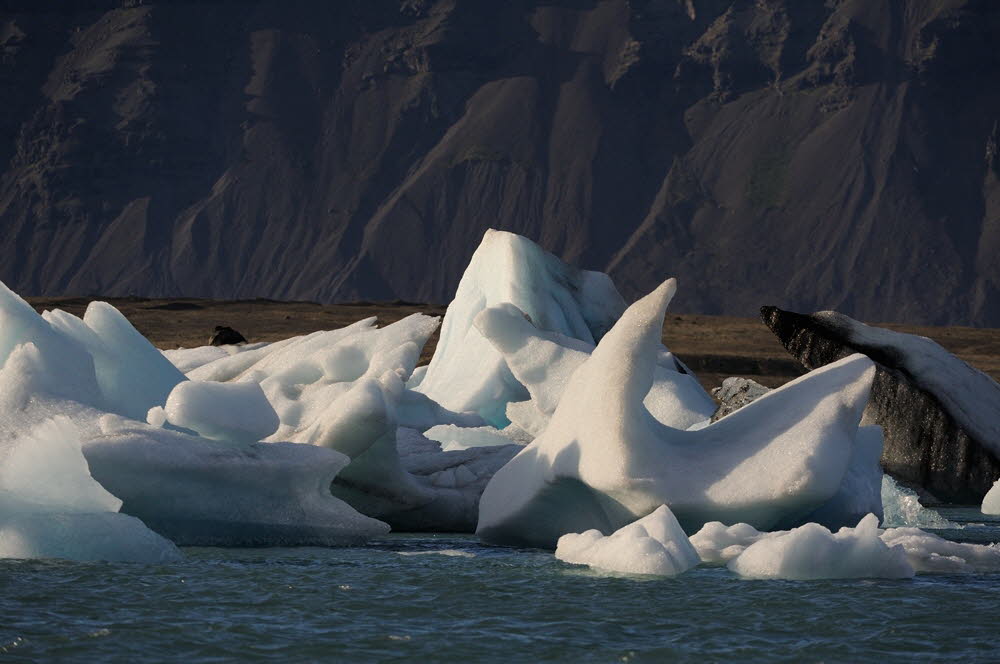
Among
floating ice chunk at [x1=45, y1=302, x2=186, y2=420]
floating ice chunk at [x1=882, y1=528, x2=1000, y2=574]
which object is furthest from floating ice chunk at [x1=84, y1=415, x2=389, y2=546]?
floating ice chunk at [x1=882, y1=528, x2=1000, y2=574]

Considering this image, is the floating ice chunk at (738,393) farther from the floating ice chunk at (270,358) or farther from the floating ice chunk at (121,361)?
the floating ice chunk at (121,361)

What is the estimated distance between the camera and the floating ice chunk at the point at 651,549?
34.4 ft

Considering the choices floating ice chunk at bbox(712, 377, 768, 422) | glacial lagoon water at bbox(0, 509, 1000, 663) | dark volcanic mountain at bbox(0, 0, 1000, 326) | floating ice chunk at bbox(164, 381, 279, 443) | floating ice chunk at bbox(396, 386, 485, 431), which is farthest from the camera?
dark volcanic mountain at bbox(0, 0, 1000, 326)

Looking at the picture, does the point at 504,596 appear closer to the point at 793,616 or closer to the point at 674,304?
the point at 793,616

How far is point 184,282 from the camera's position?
148 meters

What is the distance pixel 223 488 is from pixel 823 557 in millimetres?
4460

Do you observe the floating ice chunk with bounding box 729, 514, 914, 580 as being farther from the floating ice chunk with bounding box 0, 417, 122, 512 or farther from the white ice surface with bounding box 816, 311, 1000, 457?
the white ice surface with bounding box 816, 311, 1000, 457

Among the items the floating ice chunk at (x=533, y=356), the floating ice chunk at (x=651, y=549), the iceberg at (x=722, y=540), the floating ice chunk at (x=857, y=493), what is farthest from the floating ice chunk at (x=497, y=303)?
the floating ice chunk at (x=651, y=549)

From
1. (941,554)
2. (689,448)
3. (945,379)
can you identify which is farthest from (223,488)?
(945,379)

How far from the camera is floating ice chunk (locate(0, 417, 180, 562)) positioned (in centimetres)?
1103

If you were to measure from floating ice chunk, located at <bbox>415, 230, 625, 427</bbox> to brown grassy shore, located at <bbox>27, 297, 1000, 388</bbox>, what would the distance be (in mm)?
15534

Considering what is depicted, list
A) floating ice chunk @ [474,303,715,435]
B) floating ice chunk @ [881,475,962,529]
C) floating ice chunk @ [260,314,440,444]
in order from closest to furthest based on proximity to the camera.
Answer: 1. floating ice chunk @ [881,475,962,529]
2. floating ice chunk @ [474,303,715,435]
3. floating ice chunk @ [260,314,440,444]

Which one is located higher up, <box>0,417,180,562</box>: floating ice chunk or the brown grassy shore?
the brown grassy shore

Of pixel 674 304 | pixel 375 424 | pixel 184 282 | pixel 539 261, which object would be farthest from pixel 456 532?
pixel 184 282
